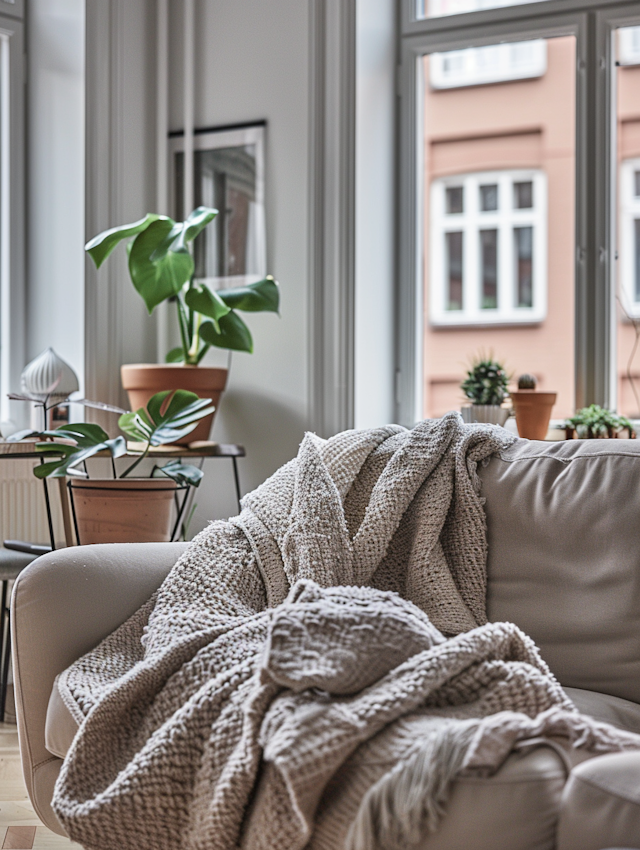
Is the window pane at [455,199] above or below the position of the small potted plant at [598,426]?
above

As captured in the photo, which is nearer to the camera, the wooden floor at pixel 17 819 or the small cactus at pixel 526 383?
the wooden floor at pixel 17 819

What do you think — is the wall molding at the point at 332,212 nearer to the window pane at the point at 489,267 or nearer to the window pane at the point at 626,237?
the window pane at the point at 489,267

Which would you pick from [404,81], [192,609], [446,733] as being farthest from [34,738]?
[404,81]

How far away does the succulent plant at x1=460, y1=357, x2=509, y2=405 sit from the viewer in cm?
262

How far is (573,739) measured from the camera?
969mm

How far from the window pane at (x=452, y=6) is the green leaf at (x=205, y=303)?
1309mm

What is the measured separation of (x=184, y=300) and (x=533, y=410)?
1070 millimetres

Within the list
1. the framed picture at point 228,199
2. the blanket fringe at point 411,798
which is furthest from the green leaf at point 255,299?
the blanket fringe at point 411,798

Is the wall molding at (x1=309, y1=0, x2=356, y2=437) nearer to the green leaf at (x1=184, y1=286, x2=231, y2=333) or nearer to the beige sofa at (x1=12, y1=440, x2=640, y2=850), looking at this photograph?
the green leaf at (x1=184, y1=286, x2=231, y2=333)

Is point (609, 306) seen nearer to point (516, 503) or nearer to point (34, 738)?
point (516, 503)

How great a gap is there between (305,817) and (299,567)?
0.56 meters

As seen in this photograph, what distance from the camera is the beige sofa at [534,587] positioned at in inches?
56.0

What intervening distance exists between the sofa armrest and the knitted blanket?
4 cm

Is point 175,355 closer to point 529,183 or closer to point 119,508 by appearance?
point 119,508
